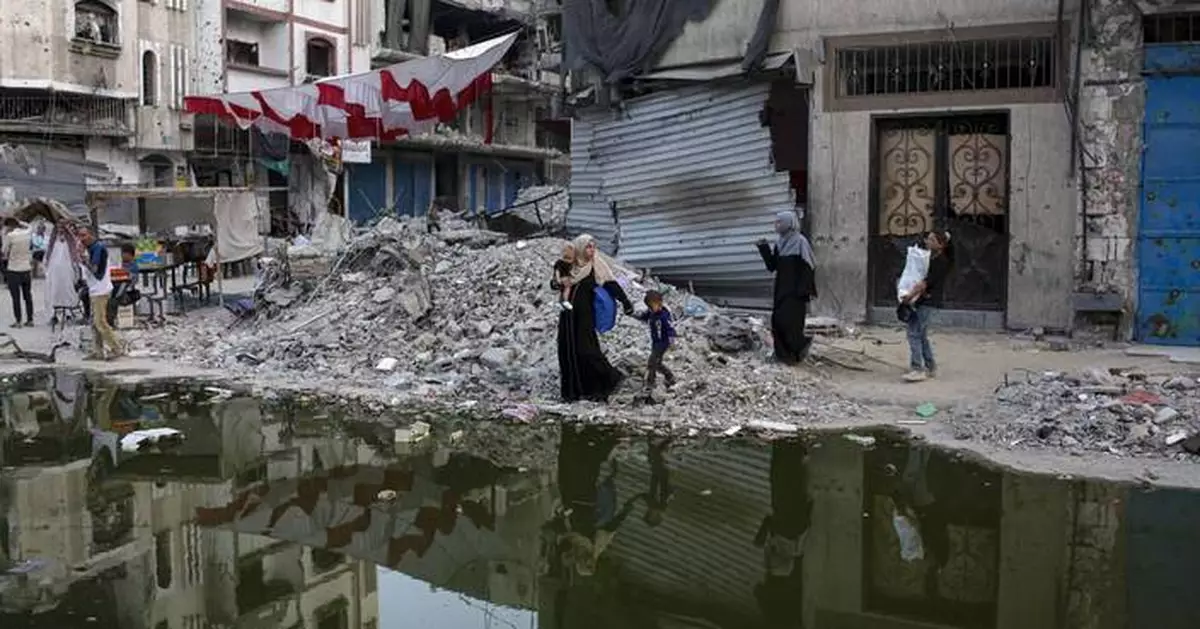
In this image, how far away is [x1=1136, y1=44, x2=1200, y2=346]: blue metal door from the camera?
488 inches

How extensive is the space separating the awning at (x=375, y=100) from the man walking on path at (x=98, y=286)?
6.40 metres

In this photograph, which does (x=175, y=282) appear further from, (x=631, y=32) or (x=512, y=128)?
(x=512, y=128)

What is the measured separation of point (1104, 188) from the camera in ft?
41.9

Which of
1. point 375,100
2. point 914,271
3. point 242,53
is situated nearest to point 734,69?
point 914,271

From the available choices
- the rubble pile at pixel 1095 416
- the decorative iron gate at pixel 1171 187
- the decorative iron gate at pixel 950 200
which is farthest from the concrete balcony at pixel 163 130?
the rubble pile at pixel 1095 416

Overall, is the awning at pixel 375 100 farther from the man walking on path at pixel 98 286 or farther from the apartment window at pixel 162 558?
the apartment window at pixel 162 558

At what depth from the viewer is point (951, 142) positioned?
45.6 feet

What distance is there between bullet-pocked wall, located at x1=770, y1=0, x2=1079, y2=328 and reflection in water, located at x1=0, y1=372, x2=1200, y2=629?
18.6ft

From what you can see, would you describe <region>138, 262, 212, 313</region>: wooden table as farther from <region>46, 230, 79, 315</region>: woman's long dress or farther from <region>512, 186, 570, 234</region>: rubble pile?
<region>512, 186, 570, 234</region>: rubble pile

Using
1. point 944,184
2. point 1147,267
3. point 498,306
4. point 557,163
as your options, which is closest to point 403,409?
point 498,306

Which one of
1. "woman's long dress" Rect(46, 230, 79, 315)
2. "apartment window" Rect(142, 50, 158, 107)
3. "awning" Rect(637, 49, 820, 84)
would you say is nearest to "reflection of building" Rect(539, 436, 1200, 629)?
"awning" Rect(637, 49, 820, 84)

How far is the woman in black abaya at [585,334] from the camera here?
9844mm

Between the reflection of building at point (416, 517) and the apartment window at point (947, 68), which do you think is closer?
the reflection of building at point (416, 517)

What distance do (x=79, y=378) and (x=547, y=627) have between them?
9104 mm
